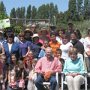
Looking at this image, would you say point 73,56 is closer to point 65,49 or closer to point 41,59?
point 41,59

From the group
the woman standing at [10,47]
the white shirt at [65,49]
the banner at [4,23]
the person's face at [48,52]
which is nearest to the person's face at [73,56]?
the person's face at [48,52]

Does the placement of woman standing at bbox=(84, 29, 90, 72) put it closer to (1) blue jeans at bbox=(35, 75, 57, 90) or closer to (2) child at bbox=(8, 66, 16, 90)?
(1) blue jeans at bbox=(35, 75, 57, 90)

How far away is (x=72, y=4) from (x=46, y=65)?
3179 inches

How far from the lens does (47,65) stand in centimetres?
1059

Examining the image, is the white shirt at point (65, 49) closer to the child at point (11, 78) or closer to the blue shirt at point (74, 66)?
the blue shirt at point (74, 66)

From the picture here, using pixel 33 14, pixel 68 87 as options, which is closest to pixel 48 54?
pixel 68 87

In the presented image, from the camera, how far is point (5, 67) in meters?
11.0

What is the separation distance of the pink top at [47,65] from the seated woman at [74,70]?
194 millimetres

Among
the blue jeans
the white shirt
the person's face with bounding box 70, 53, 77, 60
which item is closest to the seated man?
the blue jeans

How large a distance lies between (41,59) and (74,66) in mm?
835

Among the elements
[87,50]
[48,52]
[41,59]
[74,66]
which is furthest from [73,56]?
[87,50]

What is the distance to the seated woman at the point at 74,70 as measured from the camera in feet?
33.8

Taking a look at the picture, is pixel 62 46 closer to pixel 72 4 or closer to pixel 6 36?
pixel 6 36

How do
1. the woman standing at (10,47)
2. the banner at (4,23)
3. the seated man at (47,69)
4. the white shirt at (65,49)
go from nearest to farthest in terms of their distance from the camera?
the seated man at (47,69) → the woman standing at (10,47) → the white shirt at (65,49) → the banner at (4,23)
